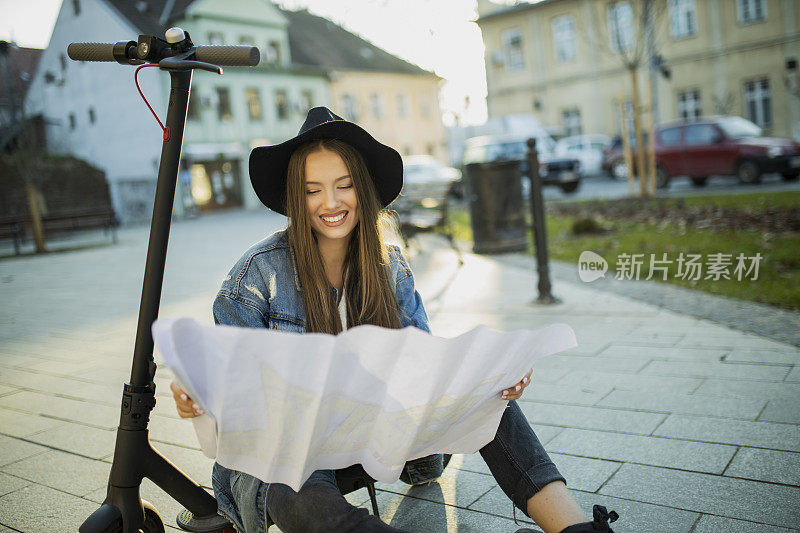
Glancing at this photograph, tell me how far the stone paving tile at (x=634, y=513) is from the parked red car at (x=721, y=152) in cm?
1438

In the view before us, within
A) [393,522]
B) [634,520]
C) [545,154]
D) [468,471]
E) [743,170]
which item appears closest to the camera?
[634,520]

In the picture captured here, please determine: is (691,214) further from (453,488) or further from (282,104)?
(282,104)

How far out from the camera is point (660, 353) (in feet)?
13.7

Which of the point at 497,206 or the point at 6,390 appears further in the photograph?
the point at 497,206

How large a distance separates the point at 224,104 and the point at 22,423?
2966 cm

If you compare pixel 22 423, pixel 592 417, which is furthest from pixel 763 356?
pixel 22 423

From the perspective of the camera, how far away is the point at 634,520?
2.28 meters

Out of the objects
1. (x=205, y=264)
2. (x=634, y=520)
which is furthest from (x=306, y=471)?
(x=205, y=264)

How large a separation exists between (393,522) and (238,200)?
102ft

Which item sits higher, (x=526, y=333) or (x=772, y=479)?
(x=526, y=333)

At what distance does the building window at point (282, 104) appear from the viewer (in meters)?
34.1

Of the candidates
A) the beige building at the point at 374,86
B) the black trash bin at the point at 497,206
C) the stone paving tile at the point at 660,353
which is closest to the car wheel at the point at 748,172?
the black trash bin at the point at 497,206

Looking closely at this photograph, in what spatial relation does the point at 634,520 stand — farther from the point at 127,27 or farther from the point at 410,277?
the point at 127,27

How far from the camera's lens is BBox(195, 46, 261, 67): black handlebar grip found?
1956mm
